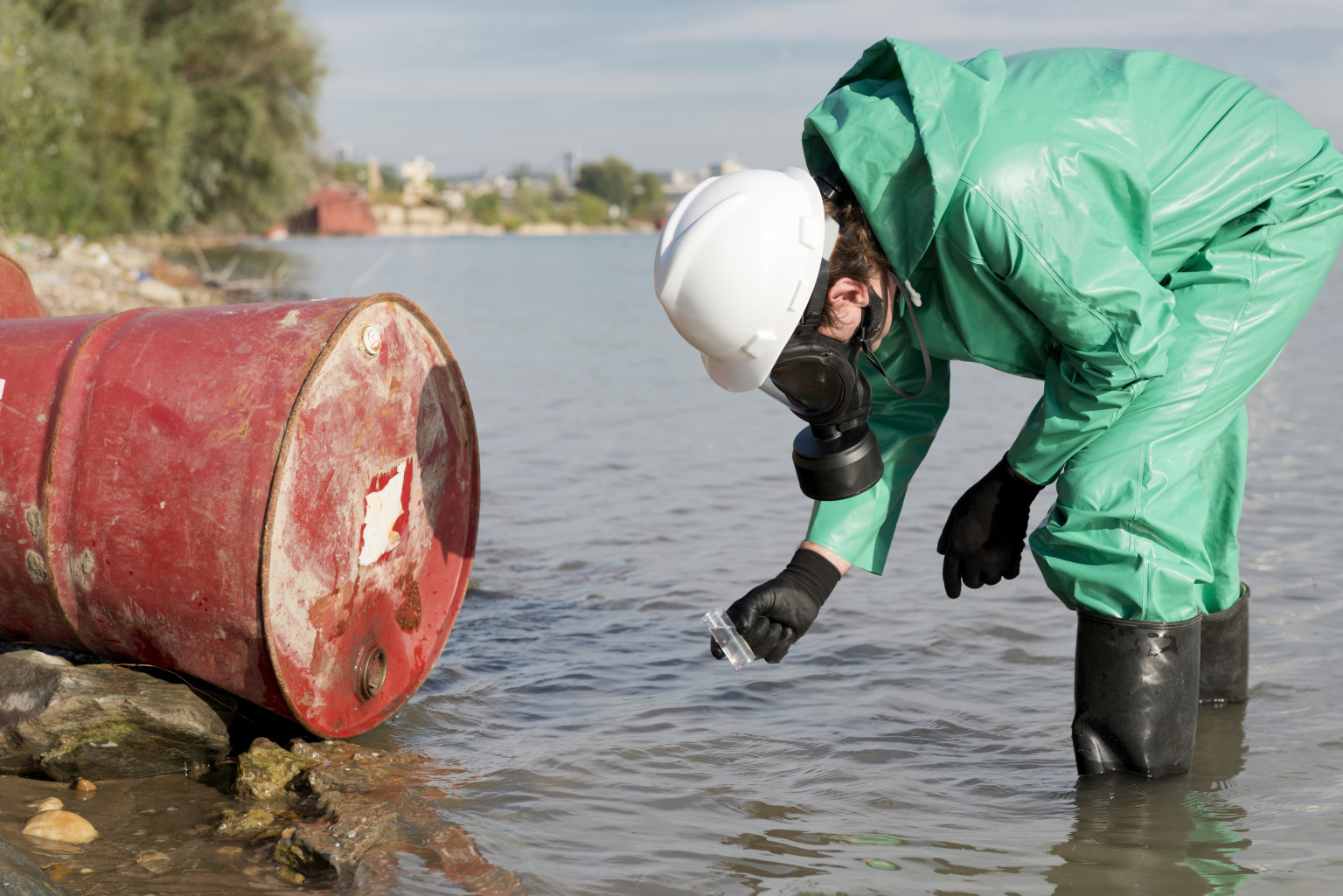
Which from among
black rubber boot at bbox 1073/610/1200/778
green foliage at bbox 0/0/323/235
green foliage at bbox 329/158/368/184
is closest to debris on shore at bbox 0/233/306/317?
green foliage at bbox 0/0/323/235

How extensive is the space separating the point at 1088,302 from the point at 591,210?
405 feet

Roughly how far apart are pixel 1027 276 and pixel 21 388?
7.74ft

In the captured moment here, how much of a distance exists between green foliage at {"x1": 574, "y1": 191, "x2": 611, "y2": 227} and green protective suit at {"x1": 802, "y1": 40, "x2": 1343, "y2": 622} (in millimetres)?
122341

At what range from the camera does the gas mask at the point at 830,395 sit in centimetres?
239

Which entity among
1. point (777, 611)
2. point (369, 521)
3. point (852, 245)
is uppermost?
point (852, 245)

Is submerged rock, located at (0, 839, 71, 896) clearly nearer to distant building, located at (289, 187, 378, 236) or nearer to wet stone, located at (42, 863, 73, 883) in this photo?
wet stone, located at (42, 863, 73, 883)

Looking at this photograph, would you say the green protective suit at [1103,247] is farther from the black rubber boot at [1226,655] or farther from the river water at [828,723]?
the black rubber boot at [1226,655]

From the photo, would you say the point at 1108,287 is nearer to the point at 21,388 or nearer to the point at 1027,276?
the point at 1027,276

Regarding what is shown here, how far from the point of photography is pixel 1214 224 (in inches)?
97.1

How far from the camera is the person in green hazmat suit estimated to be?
220cm

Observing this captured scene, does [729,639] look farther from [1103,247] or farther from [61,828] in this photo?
[61,828]

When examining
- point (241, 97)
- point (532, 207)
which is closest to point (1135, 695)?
point (241, 97)

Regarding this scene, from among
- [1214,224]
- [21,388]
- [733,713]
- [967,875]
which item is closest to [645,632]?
[733,713]

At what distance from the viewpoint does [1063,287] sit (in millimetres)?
2174
